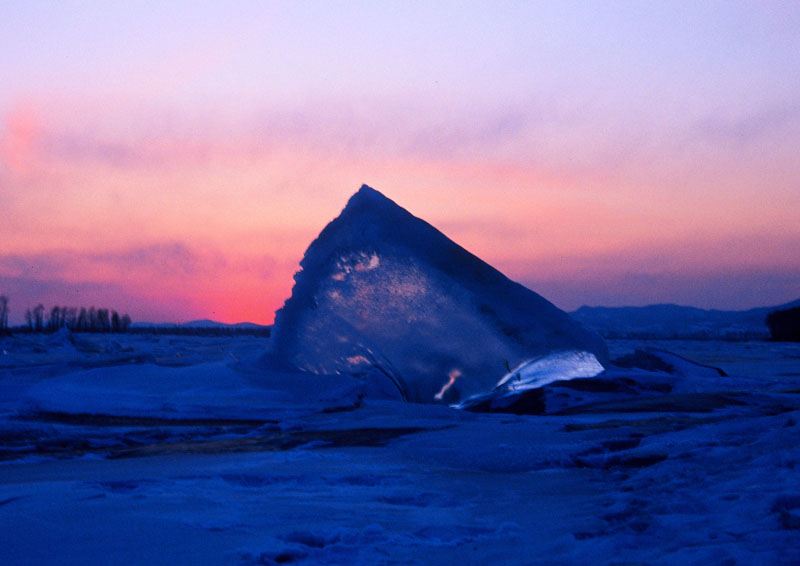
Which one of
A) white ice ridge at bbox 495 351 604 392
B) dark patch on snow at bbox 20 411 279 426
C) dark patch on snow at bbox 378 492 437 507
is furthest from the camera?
white ice ridge at bbox 495 351 604 392

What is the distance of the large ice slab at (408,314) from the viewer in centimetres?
594

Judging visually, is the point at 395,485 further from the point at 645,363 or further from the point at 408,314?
the point at 645,363

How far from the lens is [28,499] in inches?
83.3

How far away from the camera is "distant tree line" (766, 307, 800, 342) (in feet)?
102

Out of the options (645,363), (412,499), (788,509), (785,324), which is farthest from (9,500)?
(785,324)

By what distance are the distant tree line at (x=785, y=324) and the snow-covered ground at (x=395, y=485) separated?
30067 millimetres

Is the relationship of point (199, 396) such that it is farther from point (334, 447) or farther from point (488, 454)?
point (488, 454)

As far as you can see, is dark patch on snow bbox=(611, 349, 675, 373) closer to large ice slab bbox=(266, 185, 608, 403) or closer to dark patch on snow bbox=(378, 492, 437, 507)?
large ice slab bbox=(266, 185, 608, 403)

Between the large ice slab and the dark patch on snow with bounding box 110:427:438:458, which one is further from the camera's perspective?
the large ice slab

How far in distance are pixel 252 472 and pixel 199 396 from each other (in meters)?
2.77

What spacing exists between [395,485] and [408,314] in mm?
3517

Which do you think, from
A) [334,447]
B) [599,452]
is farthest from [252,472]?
[599,452]

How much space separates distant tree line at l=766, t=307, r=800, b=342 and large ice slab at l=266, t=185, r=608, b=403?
95.7ft

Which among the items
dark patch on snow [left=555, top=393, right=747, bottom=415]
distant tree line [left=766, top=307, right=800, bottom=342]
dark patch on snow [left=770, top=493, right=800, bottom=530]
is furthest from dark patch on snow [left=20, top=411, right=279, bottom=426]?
distant tree line [left=766, top=307, right=800, bottom=342]
